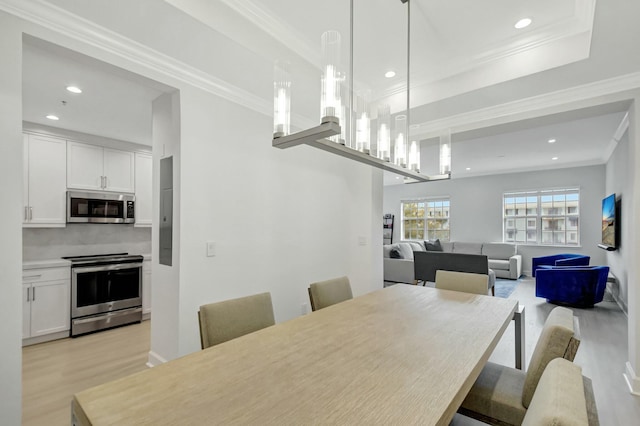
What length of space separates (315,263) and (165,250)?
162cm

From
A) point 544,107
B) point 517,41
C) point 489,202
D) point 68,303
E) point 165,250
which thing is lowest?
point 68,303

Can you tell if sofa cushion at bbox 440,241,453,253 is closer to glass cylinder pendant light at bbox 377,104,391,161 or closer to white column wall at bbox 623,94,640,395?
white column wall at bbox 623,94,640,395

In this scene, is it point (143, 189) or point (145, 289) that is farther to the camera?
point (143, 189)

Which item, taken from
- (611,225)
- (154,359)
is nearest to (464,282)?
(154,359)

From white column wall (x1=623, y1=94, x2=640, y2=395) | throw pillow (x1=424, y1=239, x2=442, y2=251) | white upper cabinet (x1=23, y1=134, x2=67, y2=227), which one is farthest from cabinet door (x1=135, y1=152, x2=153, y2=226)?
throw pillow (x1=424, y1=239, x2=442, y2=251)

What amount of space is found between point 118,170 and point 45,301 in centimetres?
184

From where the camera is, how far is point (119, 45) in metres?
2.08

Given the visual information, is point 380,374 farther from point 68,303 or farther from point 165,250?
point 68,303

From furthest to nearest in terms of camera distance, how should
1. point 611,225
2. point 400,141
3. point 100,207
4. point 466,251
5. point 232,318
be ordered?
1. point 466,251
2. point 611,225
3. point 100,207
4. point 400,141
5. point 232,318

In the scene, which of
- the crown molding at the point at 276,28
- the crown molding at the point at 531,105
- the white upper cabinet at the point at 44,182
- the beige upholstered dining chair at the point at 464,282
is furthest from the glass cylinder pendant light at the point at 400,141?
the white upper cabinet at the point at 44,182

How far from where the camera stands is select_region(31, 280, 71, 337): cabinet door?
352 centimetres

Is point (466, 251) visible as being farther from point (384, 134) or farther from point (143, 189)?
point (143, 189)

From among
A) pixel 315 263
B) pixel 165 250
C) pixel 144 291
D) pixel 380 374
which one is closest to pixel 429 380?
pixel 380 374

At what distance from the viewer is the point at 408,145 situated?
2512 mm
